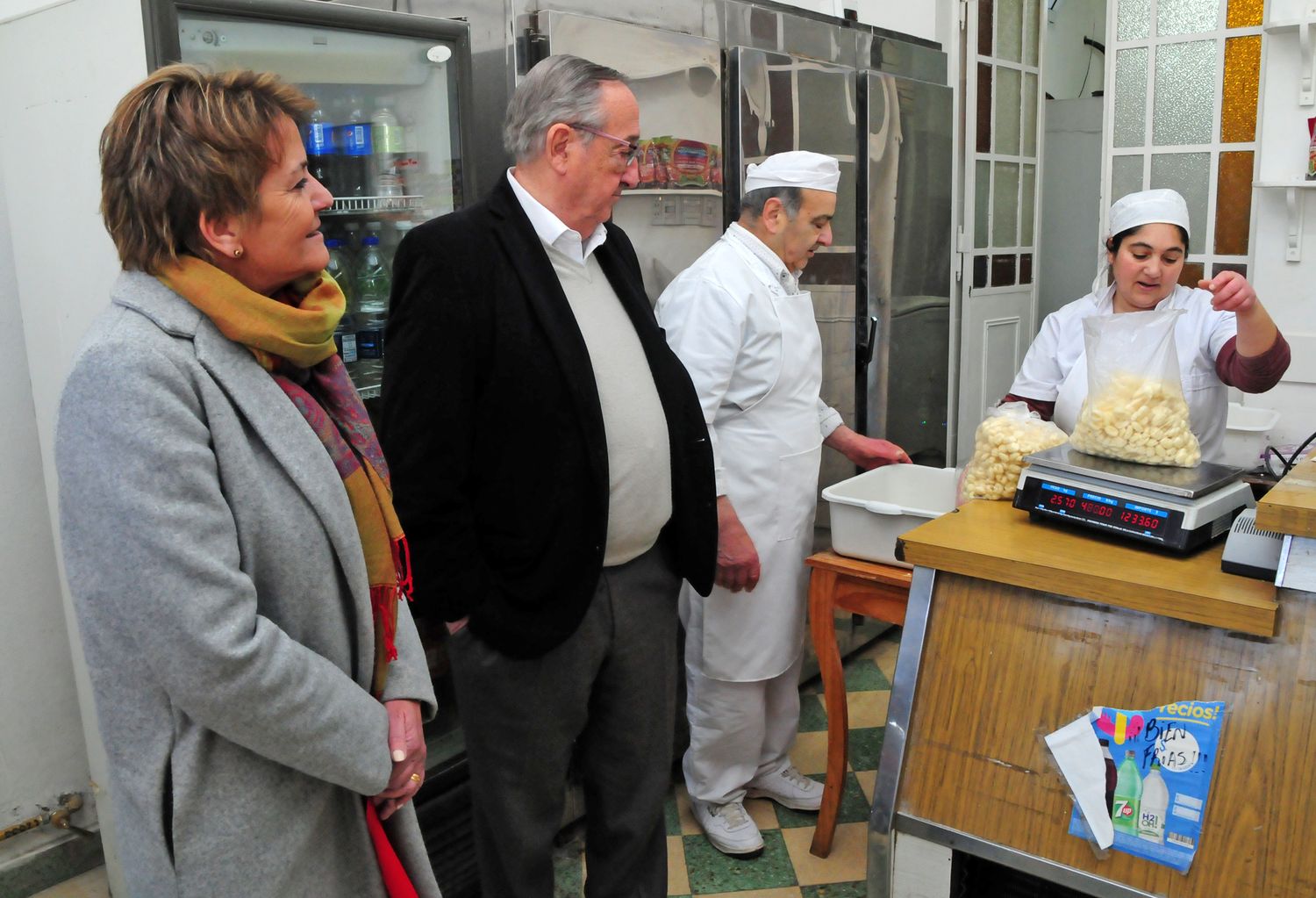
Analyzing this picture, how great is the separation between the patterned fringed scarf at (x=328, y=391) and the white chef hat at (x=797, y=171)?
1555 mm

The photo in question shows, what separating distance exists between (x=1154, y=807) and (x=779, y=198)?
164 cm

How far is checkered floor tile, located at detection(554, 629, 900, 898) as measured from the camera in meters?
2.54

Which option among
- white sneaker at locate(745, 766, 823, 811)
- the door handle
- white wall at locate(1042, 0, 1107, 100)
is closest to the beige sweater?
white sneaker at locate(745, 766, 823, 811)

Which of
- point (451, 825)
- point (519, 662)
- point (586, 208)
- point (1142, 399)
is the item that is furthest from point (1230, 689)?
point (451, 825)

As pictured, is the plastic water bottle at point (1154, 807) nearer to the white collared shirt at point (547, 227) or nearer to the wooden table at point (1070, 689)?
the wooden table at point (1070, 689)

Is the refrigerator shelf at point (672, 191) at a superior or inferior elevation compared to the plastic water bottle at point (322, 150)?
inferior

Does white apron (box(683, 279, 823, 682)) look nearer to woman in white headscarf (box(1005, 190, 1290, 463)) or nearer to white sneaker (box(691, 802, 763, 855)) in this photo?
white sneaker (box(691, 802, 763, 855))

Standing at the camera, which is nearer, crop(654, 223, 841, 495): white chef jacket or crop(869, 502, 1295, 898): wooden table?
crop(869, 502, 1295, 898): wooden table

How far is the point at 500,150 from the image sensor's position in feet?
8.71

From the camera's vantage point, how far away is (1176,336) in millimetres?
2482

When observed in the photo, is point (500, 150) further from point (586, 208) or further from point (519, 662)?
point (519, 662)

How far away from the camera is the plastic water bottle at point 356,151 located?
2.36m

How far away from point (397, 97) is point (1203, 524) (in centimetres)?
188

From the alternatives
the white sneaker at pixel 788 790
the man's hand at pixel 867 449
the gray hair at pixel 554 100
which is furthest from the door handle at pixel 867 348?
the gray hair at pixel 554 100
